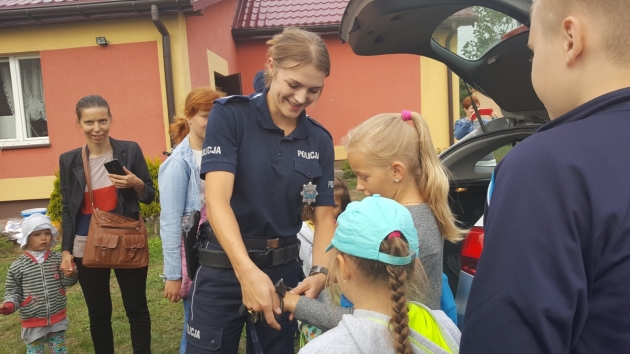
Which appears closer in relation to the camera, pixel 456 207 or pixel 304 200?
pixel 304 200

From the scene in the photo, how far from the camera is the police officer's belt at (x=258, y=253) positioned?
2.20m

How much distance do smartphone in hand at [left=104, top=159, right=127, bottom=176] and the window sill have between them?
686cm

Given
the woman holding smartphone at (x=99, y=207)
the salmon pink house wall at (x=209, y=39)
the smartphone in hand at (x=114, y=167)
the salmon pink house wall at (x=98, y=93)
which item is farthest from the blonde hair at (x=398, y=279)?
the salmon pink house wall at (x=209, y=39)

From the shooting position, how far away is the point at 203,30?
10.5 m

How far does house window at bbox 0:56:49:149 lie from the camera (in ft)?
31.3

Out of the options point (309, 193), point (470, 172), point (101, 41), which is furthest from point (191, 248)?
point (101, 41)

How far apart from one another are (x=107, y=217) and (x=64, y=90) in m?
6.82

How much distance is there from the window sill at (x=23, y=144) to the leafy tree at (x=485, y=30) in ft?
27.2

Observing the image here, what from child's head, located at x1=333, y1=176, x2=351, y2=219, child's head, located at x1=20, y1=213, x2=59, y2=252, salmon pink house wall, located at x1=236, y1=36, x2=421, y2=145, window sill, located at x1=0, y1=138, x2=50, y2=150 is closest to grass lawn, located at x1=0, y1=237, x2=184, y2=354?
child's head, located at x1=20, y1=213, x2=59, y2=252

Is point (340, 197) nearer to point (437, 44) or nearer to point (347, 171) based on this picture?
point (437, 44)

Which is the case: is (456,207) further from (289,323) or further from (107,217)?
(107,217)

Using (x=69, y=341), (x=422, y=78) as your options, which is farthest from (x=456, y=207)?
(x=422, y=78)

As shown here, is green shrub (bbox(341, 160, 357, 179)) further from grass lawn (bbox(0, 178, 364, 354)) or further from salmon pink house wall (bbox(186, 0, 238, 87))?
grass lawn (bbox(0, 178, 364, 354))

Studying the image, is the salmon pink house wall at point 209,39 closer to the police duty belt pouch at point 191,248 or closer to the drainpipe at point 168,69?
the drainpipe at point 168,69
